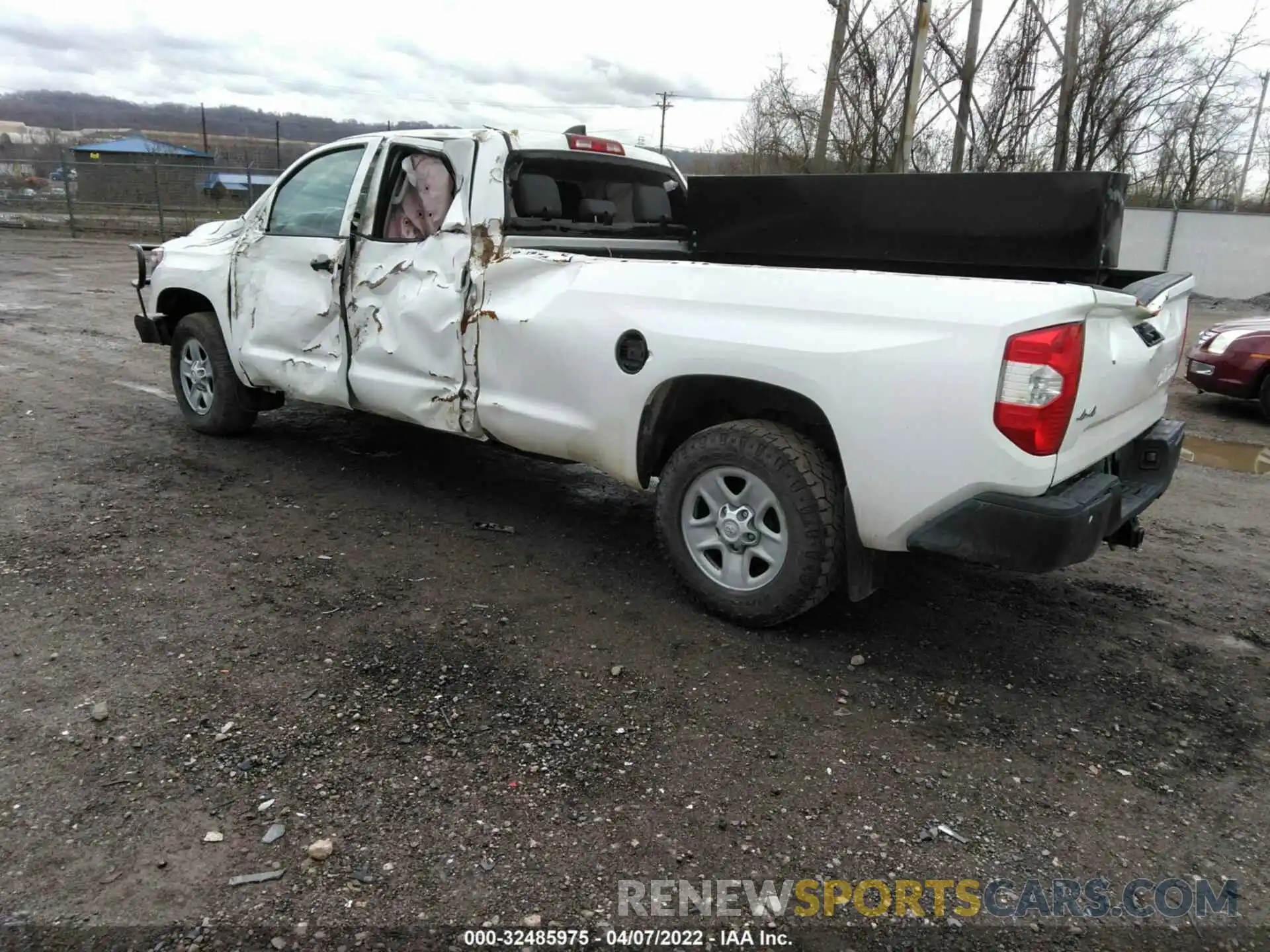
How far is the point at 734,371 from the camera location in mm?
3434

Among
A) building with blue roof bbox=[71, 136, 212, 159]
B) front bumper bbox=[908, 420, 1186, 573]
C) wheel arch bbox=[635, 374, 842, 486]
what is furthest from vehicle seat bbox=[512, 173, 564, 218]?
building with blue roof bbox=[71, 136, 212, 159]

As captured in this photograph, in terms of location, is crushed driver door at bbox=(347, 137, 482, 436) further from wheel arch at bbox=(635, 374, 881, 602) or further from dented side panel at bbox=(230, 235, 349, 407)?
wheel arch at bbox=(635, 374, 881, 602)

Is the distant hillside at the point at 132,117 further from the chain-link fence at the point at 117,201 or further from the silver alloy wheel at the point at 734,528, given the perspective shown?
the silver alloy wheel at the point at 734,528

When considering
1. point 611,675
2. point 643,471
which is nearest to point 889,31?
point 643,471

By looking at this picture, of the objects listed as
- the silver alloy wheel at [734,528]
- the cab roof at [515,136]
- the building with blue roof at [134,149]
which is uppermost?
the building with blue roof at [134,149]

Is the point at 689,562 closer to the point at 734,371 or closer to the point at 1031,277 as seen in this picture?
the point at 734,371

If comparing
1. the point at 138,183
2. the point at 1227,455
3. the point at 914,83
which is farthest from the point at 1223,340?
the point at 138,183

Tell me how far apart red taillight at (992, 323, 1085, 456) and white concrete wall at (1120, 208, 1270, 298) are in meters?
18.1

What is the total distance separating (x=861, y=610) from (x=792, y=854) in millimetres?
1666

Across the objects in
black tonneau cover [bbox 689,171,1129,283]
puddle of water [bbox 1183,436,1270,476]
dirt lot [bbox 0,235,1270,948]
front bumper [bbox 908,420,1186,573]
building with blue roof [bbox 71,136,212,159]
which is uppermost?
building with blue roof [bbox 71,136,212,159]

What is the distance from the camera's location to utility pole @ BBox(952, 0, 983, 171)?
12930 mm

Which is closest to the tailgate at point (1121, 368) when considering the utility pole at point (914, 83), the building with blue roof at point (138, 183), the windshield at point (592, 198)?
the windshield at point (592, 198)

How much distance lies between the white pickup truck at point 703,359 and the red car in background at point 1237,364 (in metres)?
5.09

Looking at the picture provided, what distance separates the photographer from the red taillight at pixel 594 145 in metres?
4.86
